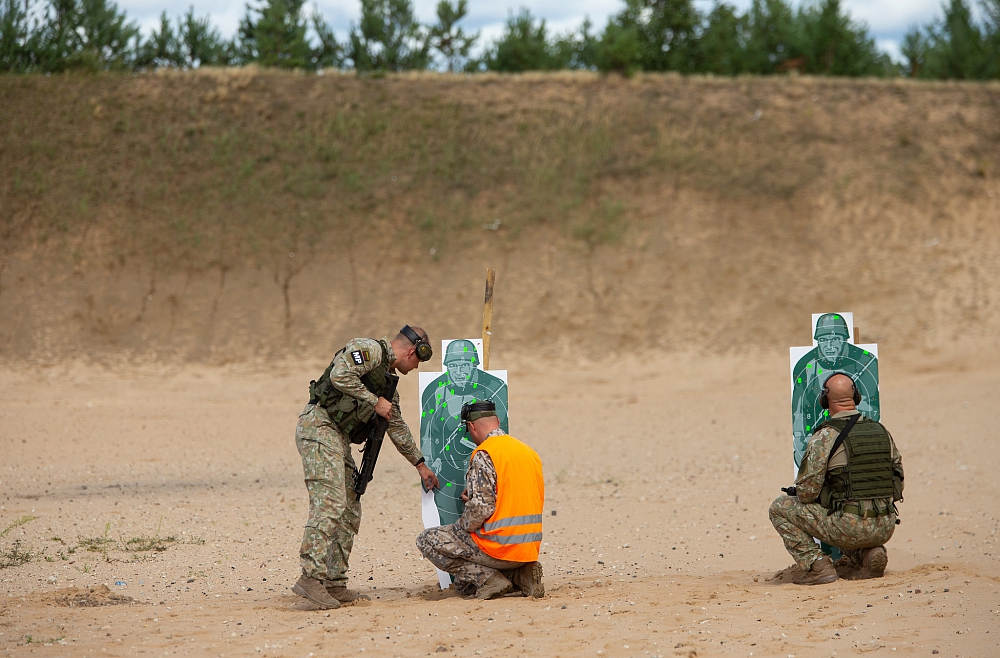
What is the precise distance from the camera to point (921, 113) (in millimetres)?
26047

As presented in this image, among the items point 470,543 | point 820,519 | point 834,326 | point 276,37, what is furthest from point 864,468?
point 276,37

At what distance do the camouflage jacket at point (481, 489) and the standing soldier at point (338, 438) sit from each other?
1.75 feet

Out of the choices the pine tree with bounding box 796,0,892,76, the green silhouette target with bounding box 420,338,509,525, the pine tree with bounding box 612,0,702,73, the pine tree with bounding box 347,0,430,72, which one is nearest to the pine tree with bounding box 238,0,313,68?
the pine tree with bounding box 347,0,430,72

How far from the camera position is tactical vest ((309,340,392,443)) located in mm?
5984

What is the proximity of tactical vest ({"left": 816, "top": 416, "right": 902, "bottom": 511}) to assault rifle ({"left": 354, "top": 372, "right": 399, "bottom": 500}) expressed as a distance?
120 inches

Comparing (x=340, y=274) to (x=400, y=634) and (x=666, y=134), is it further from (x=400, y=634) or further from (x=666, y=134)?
(x=400, y=634)

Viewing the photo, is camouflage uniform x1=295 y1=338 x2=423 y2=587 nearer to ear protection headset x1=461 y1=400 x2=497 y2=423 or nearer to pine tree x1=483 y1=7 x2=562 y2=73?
ear protection headset x1=461 y1=400 x2=497 y2=423

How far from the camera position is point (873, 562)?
20.7 feet

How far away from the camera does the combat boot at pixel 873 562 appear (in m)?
6.29

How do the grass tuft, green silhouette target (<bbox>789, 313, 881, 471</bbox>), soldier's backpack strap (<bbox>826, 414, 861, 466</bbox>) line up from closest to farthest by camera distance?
Answer: soldier's backpack strap (<bbox>826, 414, 861, 466</bbox>) < green silhouette target (<bbox>789, 313, 881, 471</bbox>) < the grass tuft

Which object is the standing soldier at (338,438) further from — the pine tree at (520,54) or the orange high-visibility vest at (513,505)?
the pine tree at (520,54)

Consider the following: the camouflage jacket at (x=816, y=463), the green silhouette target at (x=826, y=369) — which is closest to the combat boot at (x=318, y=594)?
the camouflage jacket at (x=816, y=463)

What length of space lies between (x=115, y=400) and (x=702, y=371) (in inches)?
504

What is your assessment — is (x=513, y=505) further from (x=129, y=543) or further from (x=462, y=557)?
(x=129, y=543)
